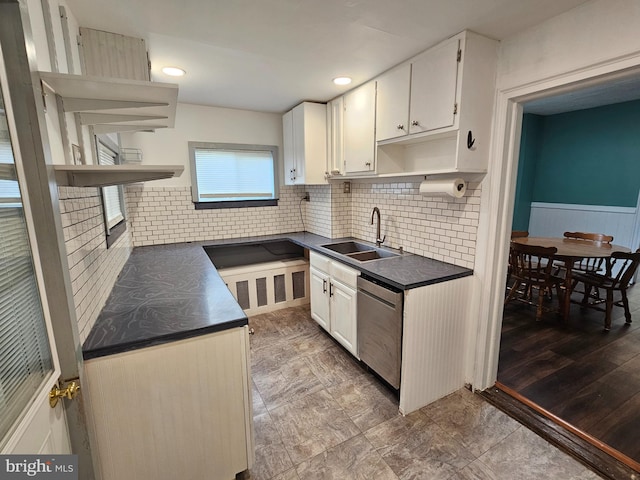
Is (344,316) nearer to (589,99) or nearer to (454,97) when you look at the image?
(454,97)

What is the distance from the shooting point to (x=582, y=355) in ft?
8.24

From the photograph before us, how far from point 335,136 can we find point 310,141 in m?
0.26

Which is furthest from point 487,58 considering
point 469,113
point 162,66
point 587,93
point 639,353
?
point 587,93

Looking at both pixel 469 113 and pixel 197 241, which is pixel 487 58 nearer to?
pixel 469 113

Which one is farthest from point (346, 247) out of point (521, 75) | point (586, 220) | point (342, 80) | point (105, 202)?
point (586, 220)

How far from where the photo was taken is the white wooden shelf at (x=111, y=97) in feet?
3.37

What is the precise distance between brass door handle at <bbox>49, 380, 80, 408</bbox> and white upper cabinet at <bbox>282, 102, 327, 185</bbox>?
2445 mm

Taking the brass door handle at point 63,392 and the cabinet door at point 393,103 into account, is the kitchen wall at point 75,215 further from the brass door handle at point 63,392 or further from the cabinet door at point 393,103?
the cabinet door at point 393,103

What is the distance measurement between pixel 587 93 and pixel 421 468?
4.52m

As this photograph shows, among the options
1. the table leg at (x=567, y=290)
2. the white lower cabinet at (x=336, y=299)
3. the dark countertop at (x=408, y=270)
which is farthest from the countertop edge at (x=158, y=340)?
the table leg at (x=567, y=290)

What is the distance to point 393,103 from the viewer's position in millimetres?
2223

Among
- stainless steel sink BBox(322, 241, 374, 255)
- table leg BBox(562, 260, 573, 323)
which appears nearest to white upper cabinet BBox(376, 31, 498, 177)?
stainless steel sink BBox(322, 241, 374, 255)

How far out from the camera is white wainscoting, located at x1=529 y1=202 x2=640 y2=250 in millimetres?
4172

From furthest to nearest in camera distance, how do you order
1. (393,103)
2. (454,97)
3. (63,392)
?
1. (393,103)
2. (454,97)
3. (63,392)
